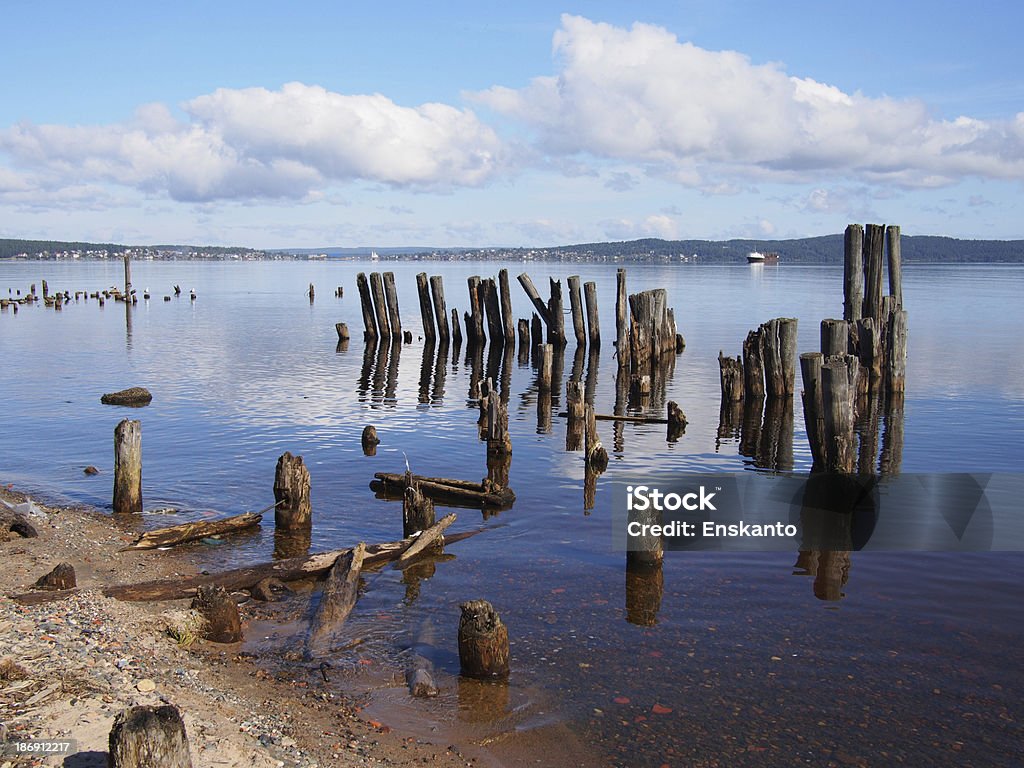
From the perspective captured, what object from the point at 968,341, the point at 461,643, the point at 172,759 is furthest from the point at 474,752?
the point at 968,341

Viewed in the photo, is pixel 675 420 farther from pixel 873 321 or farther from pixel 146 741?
pixel 146 741

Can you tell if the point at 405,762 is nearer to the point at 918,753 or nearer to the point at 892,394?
the point at 918,753

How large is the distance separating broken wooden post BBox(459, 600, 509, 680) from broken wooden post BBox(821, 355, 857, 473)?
7879 millimetres

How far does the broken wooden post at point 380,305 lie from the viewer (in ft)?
135

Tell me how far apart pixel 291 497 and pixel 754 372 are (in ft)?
47.1

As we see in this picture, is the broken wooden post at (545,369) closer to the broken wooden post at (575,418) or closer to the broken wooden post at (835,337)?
the broken wooden post at (575,418)

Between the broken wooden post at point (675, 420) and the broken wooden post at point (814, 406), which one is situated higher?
the broken wooden post at point (814, 406)

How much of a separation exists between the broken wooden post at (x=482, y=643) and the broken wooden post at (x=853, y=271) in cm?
1779

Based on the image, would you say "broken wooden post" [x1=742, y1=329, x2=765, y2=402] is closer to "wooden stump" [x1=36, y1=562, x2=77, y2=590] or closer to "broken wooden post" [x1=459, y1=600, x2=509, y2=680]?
"broken wooden post" [x1=459, y1=600, x2=509, y2=680]

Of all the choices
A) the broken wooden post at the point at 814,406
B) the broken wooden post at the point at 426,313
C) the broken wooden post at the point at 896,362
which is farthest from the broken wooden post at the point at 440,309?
the broken wooden post at the point at 814,406

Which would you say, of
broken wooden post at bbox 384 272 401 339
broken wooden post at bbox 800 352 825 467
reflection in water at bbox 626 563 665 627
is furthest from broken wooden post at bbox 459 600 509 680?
broken wooden post at bbox 384 272 401 339

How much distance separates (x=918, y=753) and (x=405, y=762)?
4.02m

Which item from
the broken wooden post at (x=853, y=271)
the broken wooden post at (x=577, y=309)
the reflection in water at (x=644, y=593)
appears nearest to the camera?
the reflection in water at (x=644, y=593)

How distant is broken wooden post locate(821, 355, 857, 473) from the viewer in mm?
14523
